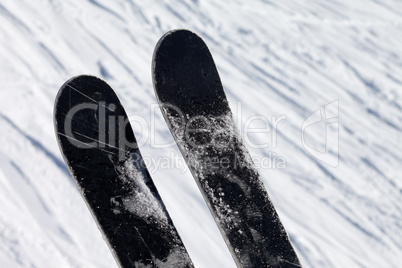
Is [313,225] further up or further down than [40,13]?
further down

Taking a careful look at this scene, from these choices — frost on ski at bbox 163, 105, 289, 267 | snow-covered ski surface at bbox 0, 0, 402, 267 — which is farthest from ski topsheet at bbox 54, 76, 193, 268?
snow-covered ski surface at bbox 0, 0, 402, 267

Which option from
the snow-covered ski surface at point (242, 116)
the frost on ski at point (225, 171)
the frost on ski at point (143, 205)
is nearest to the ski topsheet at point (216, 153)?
the frost on ski at point (225, 171)

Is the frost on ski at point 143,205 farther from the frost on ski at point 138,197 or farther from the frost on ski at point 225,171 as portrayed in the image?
the frost on ski at point 225,171

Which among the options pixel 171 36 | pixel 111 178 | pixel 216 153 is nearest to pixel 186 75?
pixel 171 36

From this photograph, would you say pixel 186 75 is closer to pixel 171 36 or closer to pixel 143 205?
pixel 171 36

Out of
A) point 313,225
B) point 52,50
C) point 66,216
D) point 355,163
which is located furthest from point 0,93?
point 355,163

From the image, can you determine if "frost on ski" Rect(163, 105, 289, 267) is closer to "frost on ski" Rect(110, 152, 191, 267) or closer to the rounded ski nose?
the rounded ski nose

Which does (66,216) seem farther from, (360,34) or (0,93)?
(360,34)
